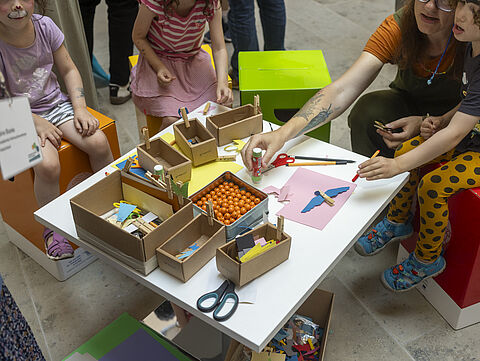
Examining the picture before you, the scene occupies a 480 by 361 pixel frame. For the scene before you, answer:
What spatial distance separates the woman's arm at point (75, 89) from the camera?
6.63 feet

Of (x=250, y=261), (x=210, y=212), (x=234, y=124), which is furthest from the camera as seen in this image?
(x=234, y=124)

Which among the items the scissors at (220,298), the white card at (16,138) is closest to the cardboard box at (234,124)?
the scissors at (220,298)

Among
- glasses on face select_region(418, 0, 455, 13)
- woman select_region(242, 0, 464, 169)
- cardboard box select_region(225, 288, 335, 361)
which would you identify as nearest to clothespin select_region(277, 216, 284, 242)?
woman select_region(242, 0, 464, 169)

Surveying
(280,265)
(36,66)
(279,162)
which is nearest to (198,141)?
(279,162)

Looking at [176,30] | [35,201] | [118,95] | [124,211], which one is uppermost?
[176,30]

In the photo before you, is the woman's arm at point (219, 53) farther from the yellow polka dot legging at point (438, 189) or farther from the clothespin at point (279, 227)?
the clothespin at point (279, 227)

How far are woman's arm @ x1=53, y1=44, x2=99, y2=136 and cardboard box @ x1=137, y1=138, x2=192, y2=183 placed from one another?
17.5 inches

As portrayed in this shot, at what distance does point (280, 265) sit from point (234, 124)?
1.99 feet

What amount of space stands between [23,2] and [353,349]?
1683mm

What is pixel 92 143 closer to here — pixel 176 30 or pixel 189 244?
pixel 176 30

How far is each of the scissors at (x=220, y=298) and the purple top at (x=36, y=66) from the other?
3.86ft

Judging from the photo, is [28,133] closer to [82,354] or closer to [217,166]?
[217,166]

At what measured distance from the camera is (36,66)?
6.58ft

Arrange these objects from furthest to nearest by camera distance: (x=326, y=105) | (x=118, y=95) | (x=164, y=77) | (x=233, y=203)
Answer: (x=118, y=95) → (x=164, y=77) → (x=326, y=105) → (x=233, y=203)
